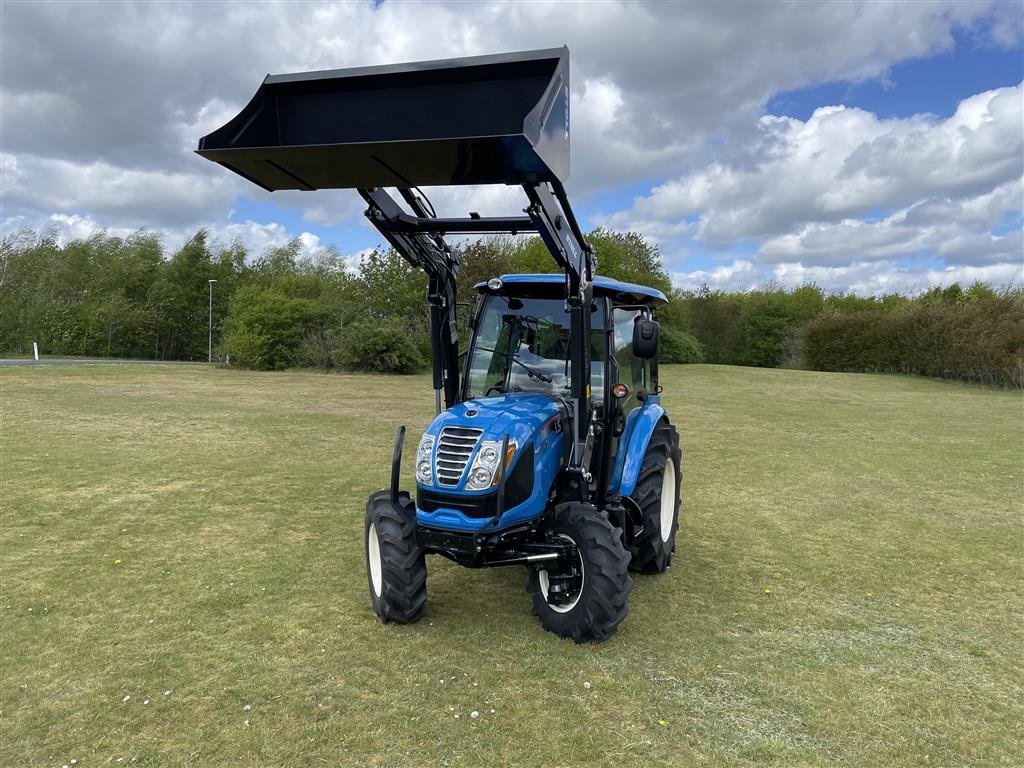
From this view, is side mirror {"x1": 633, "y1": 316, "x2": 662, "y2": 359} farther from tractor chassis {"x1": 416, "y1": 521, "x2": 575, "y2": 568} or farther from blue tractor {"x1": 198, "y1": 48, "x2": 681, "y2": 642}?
tractor chassis {"x1": 416, "y1": 521, "x2": 575, "y2": 568}

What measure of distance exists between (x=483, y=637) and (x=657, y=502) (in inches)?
66.5

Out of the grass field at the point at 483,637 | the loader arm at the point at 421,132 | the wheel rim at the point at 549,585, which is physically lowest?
the grass field at the point at 483,637

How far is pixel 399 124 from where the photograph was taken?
3797 millimetres

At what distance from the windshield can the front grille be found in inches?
37.7

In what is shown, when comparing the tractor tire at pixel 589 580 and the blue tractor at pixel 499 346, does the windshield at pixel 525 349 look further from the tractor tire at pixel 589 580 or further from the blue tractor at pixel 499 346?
the tractor tire at pixel 589 580

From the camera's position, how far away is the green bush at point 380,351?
3078 cm

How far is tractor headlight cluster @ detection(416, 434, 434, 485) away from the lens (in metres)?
4.25

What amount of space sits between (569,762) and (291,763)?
1.25 m

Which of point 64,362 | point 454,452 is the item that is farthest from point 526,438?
point 64,362

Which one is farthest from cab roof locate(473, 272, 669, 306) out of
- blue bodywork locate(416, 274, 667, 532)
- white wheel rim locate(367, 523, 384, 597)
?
white wheel rim locate(367, 523, 384, 597)

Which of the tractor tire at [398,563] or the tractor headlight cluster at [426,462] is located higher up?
the tractor headlight cluster at [426,462]

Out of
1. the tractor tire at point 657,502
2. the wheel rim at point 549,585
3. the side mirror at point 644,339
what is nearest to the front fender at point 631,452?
the tractor tire at point 657,502

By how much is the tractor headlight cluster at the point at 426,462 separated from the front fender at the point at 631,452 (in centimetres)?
148

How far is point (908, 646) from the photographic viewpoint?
14.3 feet
